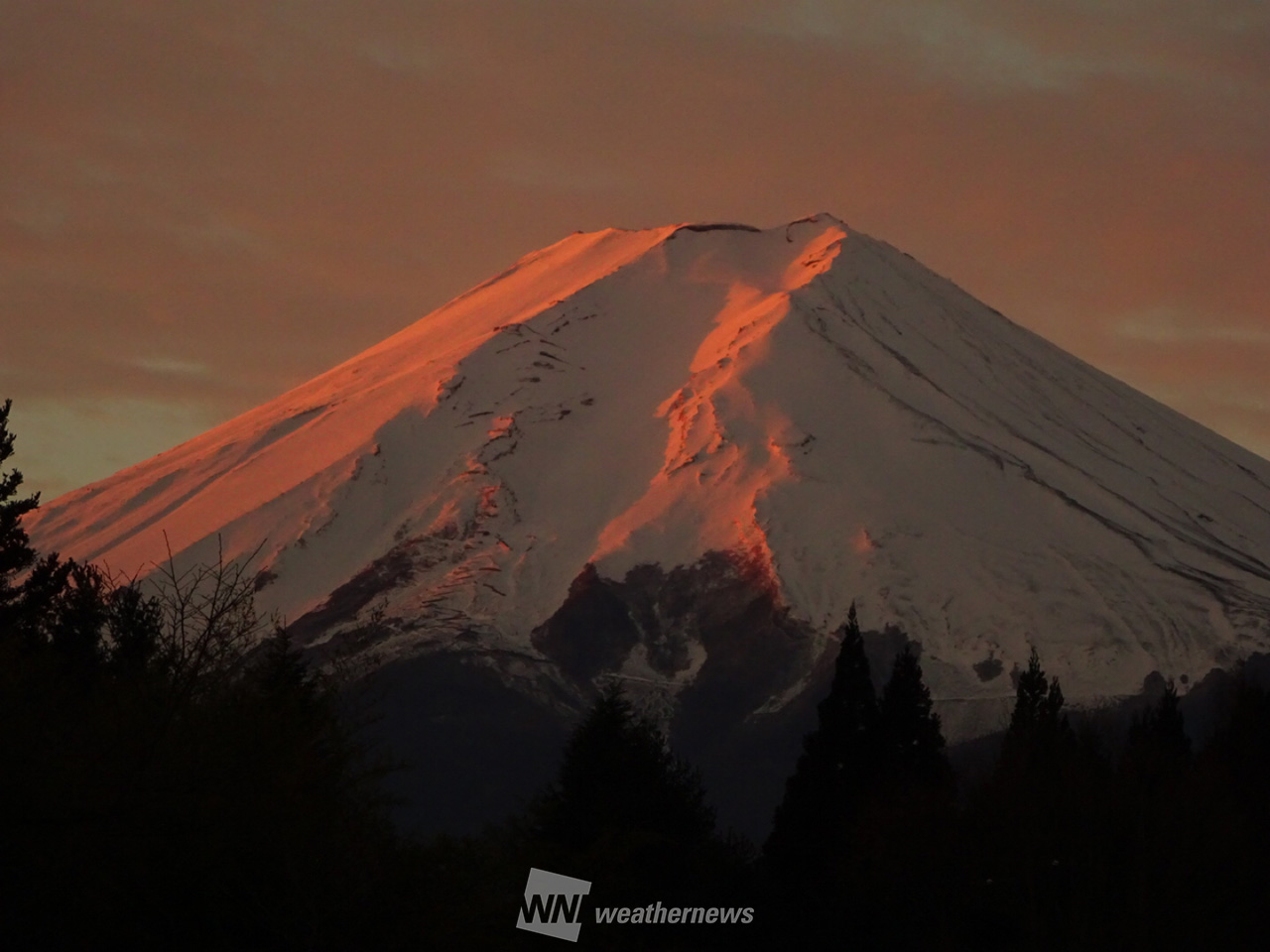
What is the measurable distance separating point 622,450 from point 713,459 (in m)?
8.47

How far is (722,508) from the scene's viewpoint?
9044 cm

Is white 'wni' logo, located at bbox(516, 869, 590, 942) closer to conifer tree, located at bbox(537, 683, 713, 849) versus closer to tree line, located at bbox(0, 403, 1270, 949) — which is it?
tree line, located at bbox(0, 403, 1270, 949)

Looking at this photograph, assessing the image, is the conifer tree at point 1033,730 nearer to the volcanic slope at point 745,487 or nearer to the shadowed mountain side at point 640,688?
the shadowed mountain side at point 640,688

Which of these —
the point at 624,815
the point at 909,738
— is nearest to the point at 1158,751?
the point at 909,738

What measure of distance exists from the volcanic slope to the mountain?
19cm

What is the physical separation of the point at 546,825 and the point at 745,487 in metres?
61.4

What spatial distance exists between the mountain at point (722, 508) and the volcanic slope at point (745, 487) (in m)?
0.19

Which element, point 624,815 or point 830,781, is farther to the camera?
point 830,781

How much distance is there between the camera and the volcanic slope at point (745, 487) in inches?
3418

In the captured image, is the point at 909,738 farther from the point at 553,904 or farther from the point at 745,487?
the point at 745,487

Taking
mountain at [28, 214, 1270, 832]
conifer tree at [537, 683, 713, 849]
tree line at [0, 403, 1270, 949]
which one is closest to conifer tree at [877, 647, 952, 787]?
tree line at [0, 403, 1270, 949]

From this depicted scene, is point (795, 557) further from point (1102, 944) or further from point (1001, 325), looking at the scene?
point (1102, 944)

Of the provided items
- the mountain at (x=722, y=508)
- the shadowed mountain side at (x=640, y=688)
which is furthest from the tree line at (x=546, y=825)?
the mountain at (x=722, y=508)

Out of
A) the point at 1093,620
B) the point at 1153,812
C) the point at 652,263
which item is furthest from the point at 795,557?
Result: the point at 1153,812
